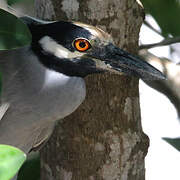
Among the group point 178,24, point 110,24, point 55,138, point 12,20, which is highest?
point 178,24

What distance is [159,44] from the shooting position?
1534 mm

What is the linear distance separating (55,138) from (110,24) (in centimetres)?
45

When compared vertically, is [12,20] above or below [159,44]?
below

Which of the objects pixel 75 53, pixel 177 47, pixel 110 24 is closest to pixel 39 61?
pixel 75 53

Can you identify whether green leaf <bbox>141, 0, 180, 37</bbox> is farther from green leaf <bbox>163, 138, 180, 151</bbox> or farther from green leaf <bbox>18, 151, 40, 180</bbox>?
green leaf <bbox>18, 151, 40, 180</bbox>

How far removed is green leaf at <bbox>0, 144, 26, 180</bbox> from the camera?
65 centimetres

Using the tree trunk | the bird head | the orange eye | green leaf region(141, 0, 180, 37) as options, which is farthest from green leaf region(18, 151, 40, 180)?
green leaf region(141, 0, 180, 37)

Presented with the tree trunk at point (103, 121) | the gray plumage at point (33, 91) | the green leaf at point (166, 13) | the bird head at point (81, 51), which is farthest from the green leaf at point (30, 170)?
the green leaf at point (166, 13)

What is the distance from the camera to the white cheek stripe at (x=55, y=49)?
1190mm

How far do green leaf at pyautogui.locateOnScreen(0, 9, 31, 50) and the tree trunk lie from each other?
261 mm

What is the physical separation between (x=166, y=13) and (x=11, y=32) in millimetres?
682

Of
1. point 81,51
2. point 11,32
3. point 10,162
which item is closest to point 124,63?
point 81,51

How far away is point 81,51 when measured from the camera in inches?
47.3

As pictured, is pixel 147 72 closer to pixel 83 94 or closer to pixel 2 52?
pixel 83 94
